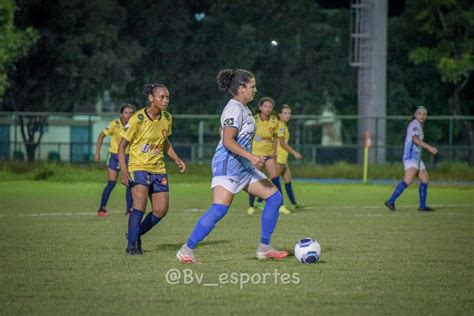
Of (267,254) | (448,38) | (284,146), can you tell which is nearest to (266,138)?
(284,146)

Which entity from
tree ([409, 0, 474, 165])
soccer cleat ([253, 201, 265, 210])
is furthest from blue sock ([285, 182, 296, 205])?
tree ([409, 0, 474, 165])

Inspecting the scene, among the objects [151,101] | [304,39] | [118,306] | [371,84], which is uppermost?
[304,39]

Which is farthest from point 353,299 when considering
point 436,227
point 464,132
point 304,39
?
point 304,39

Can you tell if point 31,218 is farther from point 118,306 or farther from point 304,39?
point 304,39

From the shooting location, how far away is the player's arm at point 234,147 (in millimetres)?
9648

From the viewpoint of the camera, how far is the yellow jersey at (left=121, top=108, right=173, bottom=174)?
11.0 m

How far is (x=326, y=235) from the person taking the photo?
13.5 m

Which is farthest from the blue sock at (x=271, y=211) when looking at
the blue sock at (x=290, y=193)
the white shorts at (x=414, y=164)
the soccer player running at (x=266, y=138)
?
the blue sock at (x=290, y=193)

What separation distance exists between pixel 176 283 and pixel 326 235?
16.9ft

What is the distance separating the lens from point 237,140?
1004 cm

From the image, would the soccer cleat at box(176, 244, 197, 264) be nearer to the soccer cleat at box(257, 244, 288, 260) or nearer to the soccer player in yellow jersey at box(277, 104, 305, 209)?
the soccer cleat at box(257, 244, 288, 260)

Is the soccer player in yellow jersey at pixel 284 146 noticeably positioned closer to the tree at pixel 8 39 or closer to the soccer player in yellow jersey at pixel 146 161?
the soccer player in yellow jersey at pixel 146 161

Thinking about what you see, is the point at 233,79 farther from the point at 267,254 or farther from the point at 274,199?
the point at 267,254

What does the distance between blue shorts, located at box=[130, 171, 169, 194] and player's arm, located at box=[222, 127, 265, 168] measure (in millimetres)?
1489
